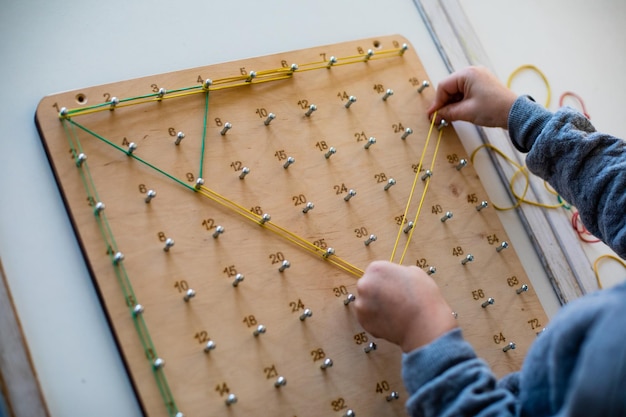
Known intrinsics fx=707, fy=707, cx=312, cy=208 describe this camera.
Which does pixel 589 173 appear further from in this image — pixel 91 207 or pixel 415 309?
pixel 91 207

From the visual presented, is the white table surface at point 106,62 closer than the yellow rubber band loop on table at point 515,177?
Yes

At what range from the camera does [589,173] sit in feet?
3.57

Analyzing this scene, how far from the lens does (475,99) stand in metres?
1.17

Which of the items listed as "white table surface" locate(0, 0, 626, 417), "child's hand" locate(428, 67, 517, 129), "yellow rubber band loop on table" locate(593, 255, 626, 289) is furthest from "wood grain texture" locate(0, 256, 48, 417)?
"yellow rubber band loop on table" locate(593, 255, 626, 289)

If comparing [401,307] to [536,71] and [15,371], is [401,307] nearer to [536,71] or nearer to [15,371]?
[15,371]

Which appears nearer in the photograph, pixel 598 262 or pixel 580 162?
pixel 580 162

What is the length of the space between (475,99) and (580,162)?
20 centimetres

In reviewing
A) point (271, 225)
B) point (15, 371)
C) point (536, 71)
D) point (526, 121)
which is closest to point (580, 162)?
point (526, 121)

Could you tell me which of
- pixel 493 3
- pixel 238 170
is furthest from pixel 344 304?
pixel 493 3

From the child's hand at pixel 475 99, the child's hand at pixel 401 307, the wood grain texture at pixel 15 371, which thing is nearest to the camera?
the wood grain texture at pixel 15 371

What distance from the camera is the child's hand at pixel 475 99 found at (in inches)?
45.9

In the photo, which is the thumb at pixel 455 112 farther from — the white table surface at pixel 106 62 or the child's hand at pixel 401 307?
the child's hand at pixel 401 307

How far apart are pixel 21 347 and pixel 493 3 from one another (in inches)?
42.3

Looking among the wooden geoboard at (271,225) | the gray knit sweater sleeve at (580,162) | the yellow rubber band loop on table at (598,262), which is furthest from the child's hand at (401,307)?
the yellow rubber band loop on table at (598,262)
